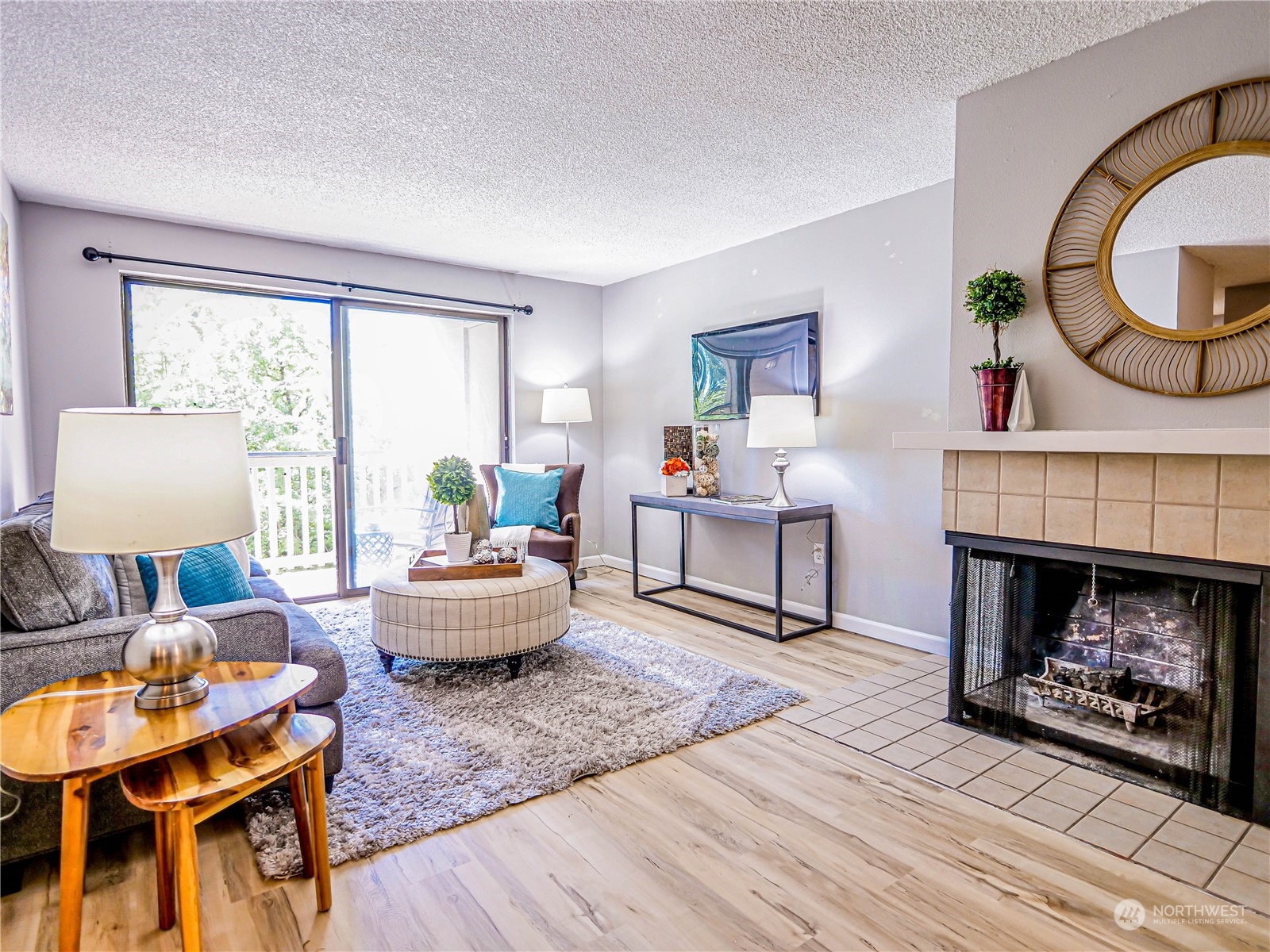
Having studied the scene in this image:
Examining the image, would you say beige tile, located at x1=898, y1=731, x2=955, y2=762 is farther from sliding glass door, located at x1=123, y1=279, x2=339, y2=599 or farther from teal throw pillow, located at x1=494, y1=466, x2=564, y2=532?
sliding glass door, located at x1=123, y1=279, x2=339, y2=599

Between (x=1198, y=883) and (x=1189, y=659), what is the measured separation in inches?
29.0

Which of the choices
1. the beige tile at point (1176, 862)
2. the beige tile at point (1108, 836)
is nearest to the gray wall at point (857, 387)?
the beige tile at point (1108, 836)

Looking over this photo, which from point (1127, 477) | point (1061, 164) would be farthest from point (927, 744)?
point (1061, 164)

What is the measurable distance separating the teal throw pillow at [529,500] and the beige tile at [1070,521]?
10.1ft

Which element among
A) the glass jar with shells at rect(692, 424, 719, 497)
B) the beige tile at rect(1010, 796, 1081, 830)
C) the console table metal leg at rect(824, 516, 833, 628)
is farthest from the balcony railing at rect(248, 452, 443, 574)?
the beige tile at rect(1010, 796, 1081, 830)

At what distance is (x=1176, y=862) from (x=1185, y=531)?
36.1 inches

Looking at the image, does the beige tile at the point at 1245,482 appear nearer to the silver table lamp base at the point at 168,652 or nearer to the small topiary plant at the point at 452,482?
the silver table lamp base at the point at 168,652

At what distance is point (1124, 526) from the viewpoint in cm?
221

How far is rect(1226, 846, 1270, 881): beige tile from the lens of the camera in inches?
69.7

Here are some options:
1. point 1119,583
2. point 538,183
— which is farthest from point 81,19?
point 1119,583

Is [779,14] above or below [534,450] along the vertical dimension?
above

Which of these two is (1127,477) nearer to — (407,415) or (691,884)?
(691,884)

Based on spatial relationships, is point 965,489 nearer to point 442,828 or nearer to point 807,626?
point 807,626

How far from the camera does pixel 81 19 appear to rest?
2.01 metres
